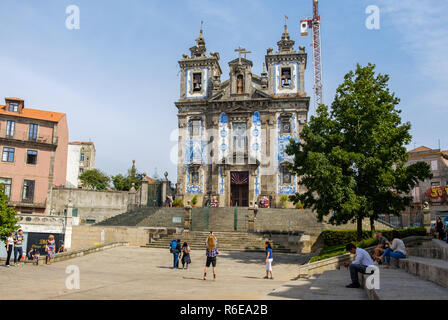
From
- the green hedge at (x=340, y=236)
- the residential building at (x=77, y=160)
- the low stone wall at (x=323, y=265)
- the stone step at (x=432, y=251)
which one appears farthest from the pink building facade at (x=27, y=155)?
the stone step at (x=432, y=251)

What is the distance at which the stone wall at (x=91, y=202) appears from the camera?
4100cm

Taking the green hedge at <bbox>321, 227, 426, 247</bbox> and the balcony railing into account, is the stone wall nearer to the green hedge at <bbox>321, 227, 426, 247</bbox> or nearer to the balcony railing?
the balcony railing

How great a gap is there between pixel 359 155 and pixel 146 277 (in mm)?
10799

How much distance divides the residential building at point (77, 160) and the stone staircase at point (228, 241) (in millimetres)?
23187

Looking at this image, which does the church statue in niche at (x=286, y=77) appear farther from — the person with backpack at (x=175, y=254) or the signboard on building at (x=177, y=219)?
the person with backpack at (x=175, y=254)

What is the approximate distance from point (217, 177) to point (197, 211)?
6.30m

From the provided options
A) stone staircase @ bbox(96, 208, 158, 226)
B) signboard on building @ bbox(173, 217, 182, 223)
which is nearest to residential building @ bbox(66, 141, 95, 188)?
stone staircase @ bbox(96, 208, 158, 226)

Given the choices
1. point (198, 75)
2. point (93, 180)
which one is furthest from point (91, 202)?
point (93, 180)

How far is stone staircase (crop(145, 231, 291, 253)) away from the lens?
25312 millimetres

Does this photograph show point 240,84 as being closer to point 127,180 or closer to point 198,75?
point 198,75

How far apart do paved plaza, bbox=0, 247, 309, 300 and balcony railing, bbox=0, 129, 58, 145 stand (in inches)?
836

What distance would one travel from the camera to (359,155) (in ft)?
62.6
